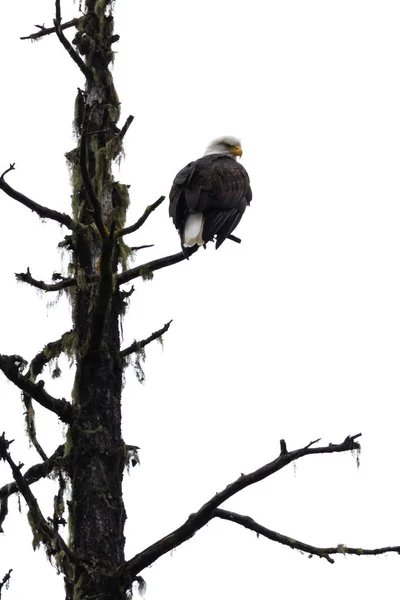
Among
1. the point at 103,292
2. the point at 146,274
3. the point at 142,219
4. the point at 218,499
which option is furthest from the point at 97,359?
the point at 218,499

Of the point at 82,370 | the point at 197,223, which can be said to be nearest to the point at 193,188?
the point at 197,223

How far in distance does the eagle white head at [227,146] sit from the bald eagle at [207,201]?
0.81 m

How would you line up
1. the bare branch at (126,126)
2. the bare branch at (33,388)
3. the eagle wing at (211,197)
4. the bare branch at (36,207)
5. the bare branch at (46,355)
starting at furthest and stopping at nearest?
1. the eagle wing at (211,197)
2. the bare branch at (46,355)
3. the bare branch at (126,126)
4. the bare branch at (36,207)
5. the bare branch at (33,388)

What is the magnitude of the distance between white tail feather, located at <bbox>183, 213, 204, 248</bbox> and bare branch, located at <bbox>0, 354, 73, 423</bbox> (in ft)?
4.60

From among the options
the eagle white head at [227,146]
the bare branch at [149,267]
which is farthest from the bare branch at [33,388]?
the eagle white head at [227,146]

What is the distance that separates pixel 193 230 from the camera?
594 centimetres

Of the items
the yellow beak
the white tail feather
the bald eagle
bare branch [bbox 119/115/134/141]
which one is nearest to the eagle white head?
the yellow beak

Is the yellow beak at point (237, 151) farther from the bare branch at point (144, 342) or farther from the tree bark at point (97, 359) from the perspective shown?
the bare branch at point (144, 342)

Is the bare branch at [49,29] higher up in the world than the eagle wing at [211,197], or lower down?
higher up

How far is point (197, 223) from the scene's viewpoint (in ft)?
19.8

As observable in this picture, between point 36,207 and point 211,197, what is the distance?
1.54 meters

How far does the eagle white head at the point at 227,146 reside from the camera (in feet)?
25.1

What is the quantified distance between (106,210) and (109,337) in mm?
839

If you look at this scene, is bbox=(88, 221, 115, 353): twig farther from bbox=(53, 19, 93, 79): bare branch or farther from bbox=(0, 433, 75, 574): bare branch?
bbox=(53, 19, 93, 79): bare branch
